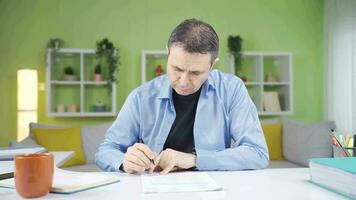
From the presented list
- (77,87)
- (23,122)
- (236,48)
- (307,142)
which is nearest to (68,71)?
(77,87)

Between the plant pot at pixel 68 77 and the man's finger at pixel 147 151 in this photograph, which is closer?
the man's finger at pixel 147 151

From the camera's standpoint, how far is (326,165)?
1033mm

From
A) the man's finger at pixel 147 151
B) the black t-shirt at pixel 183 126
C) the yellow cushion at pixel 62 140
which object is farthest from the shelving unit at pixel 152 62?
the man's finger at pixel 147 151

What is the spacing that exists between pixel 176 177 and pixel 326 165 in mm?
427

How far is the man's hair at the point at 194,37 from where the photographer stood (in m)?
1.42

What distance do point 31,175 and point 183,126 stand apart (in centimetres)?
89

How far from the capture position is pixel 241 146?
58.1 inches

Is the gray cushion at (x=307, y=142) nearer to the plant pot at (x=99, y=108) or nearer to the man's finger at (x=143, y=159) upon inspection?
the plant pot at (x=99, y=108)

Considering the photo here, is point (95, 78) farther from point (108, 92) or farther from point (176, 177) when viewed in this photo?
point (176, 177)

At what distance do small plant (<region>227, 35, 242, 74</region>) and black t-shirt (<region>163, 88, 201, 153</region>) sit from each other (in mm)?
3033

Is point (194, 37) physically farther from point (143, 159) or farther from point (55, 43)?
point (55, 43)

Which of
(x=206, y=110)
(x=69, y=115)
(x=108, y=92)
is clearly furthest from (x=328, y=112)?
(x=206, y=110)

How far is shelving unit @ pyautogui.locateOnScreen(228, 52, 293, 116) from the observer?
4691 mm

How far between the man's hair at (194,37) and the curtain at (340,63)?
11.0 feet
